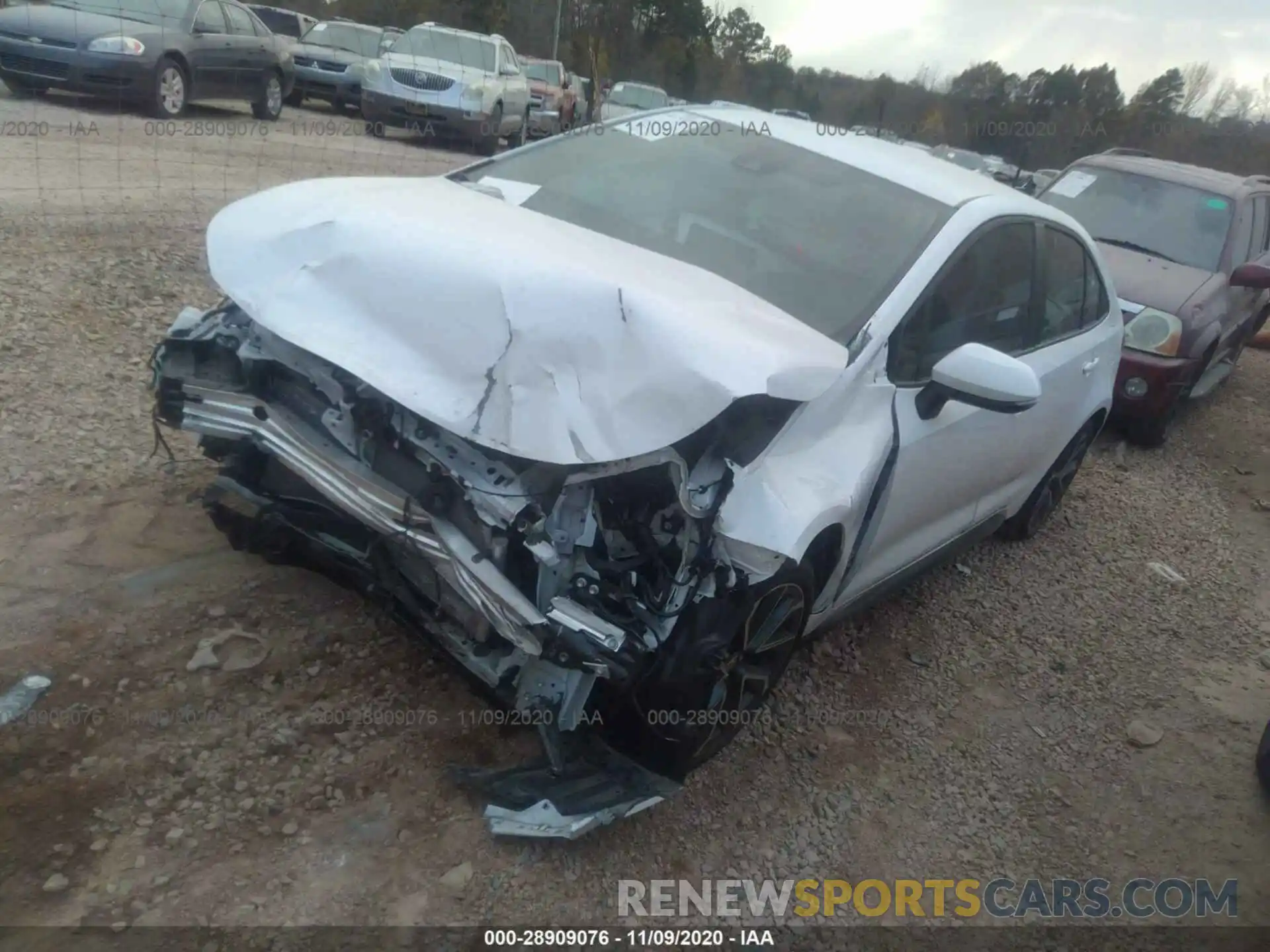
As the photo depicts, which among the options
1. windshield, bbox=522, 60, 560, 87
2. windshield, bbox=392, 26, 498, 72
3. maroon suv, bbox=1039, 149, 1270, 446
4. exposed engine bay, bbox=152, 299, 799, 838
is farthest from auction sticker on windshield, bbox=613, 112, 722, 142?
windshield, bbox=522, 60, 560, 87

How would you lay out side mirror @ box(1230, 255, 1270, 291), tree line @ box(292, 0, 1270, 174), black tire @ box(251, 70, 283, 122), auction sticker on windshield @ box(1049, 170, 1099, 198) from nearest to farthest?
side mirror @ box(1230, 255, 1270, 291), auction sticker on windshield @ box(1049, 170, 1099, 198), black tire @ box(251, 70, 283, 122), tree line @ box(292, 0, 1270, 174)

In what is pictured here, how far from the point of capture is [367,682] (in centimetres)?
319

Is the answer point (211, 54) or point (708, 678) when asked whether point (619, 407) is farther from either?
point (211, 54)

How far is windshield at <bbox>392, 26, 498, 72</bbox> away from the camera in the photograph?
1512 centimetres

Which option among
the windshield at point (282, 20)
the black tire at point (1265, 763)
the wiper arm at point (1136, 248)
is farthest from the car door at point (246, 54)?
the black tire at point (1265, 763)

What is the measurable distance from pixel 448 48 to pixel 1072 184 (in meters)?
10.7

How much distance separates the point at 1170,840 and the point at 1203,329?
4.53 m

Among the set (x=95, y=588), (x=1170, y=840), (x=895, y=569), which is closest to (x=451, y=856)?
(x=95, y=588)

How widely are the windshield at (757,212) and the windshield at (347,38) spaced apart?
1529 cm

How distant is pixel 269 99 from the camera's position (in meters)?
13.9

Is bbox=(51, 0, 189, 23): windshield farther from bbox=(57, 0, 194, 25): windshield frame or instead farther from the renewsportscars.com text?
the renewsportscars.com text

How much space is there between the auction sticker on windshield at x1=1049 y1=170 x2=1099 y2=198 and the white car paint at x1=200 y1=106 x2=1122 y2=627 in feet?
17.0

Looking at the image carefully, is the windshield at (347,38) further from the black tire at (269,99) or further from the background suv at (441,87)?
the black tire at (269,99)

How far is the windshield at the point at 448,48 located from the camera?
1512cm
